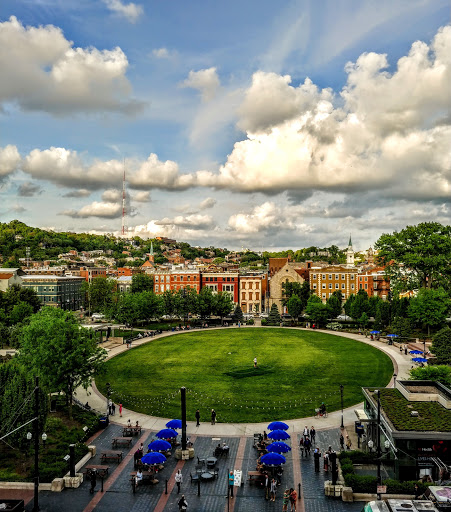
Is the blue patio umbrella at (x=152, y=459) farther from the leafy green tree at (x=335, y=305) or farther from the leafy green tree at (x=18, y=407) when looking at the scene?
the leafy green tree at (x=335, y=305)

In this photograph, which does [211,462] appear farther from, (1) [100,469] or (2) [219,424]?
(2) [219,424]

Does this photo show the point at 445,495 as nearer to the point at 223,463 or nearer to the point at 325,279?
the point at 223,463

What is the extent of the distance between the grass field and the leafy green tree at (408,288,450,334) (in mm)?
8903

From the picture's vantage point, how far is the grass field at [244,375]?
34.4 m

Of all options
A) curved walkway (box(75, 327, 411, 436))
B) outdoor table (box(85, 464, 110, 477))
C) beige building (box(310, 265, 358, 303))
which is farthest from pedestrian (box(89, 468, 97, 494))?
beige building (box(310, 265, 358, 303))

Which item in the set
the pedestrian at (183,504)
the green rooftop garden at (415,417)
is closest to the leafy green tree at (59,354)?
the pedestrian at (183,504)

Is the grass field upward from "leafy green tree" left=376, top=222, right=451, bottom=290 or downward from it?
downward

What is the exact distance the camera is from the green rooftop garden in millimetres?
21688

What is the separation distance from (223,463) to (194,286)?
77.3 meters

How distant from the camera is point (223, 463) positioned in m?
24.6

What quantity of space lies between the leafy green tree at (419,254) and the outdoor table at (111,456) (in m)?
52.1

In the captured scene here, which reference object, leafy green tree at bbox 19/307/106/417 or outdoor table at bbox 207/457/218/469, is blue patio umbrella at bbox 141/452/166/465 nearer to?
outdoor table at bbox 207/457/218/469

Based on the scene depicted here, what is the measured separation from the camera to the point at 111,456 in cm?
2509

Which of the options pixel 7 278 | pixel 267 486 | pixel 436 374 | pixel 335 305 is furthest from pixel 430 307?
pixel 7 278
